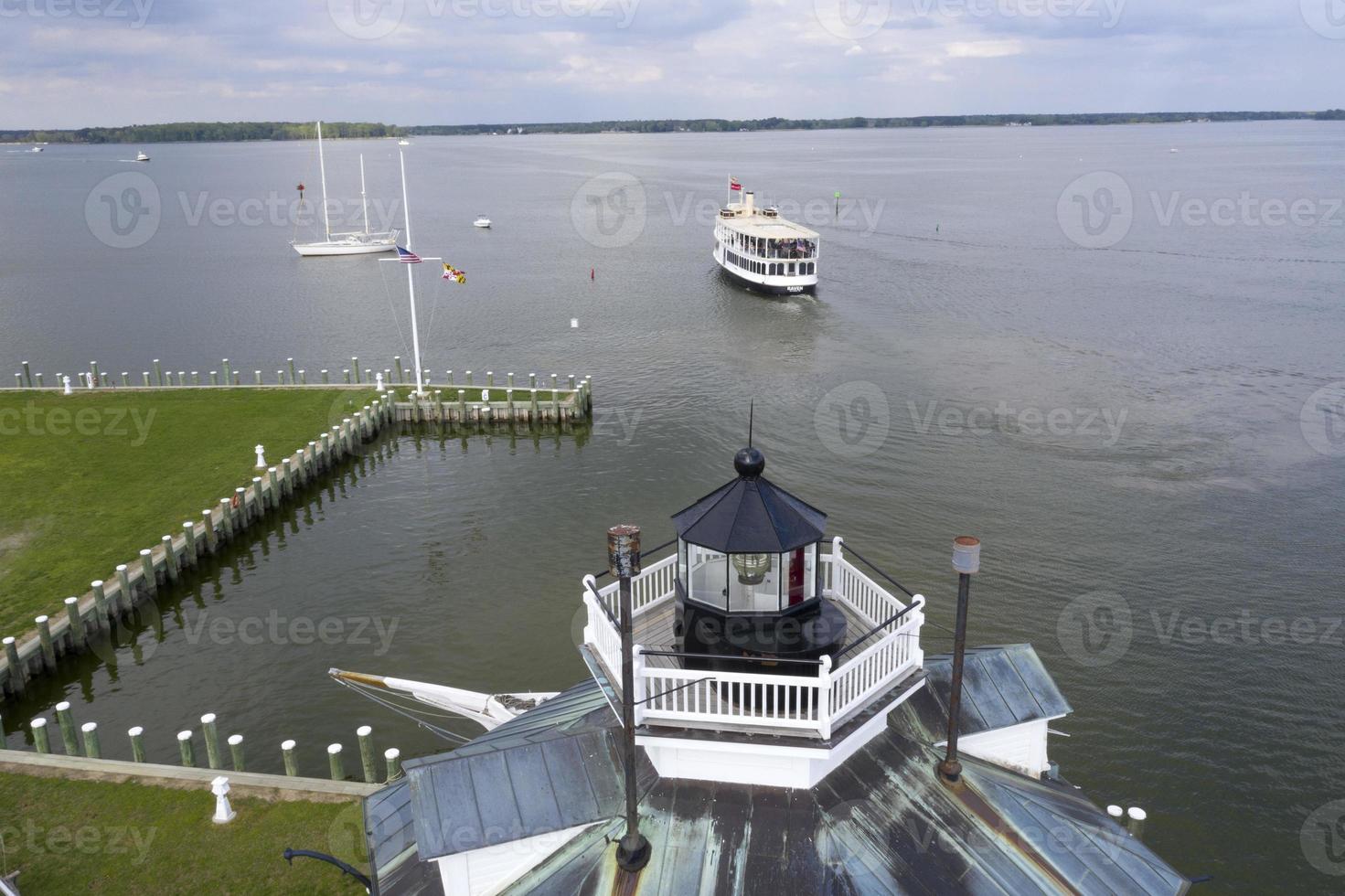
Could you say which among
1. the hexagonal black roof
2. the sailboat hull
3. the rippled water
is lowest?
the rippled water

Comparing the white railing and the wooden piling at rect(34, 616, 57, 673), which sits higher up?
the white railing

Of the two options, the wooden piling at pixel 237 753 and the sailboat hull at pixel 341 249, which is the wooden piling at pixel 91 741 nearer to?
the wooden piling at pixel 237 753

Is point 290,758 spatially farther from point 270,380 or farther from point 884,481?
point 270,380

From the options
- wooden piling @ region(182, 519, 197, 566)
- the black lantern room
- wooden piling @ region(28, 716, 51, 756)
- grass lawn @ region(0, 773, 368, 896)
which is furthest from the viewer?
wooden piling @ region(182, 519, 197, 566)

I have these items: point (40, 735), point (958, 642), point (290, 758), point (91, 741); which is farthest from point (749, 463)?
point (40, 735)

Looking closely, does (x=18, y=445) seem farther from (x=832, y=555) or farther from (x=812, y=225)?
(x=812, y=225)

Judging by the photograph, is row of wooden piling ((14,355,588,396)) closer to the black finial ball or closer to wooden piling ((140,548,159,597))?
wooden piling ((140,548,159,597))

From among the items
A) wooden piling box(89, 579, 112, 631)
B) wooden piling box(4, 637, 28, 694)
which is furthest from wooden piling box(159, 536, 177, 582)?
wooden piling box(4, 637, 28, 694)
